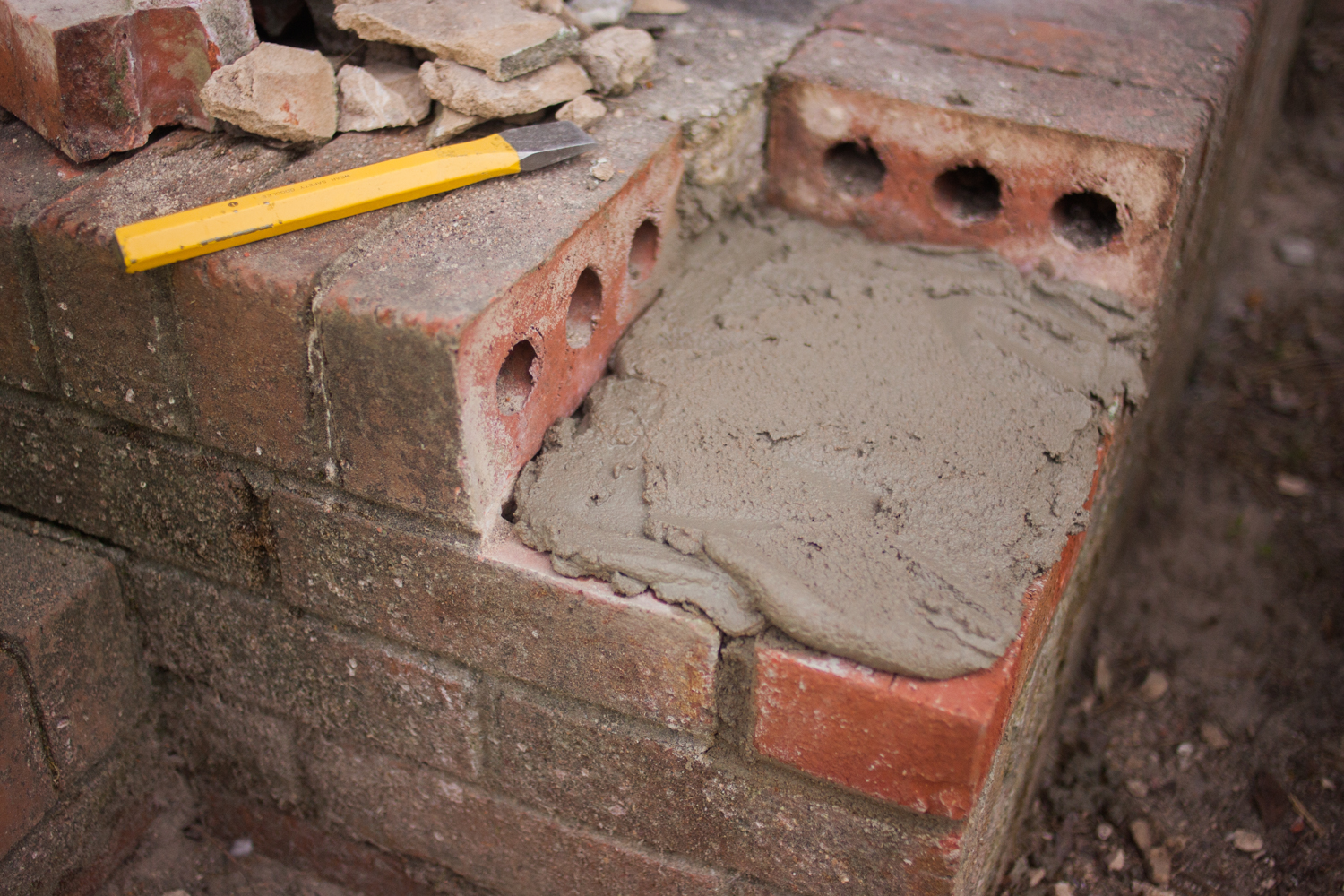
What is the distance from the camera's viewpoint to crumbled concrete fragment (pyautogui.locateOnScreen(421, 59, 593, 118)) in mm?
1905

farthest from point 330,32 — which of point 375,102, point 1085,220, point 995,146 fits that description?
point 1085,220

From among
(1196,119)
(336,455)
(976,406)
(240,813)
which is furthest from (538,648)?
(1196,119)

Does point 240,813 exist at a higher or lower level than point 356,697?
lower

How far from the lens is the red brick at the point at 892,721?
1.54 metres

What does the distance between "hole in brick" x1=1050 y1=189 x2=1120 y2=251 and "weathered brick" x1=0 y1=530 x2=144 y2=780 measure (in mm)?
2040

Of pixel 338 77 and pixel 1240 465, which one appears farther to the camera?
pixel 1240 465

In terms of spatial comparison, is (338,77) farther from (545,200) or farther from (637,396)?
(637,396)

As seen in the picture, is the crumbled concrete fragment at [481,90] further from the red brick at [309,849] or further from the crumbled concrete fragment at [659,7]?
the red brick at [309,849]

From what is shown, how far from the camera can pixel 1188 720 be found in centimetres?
284

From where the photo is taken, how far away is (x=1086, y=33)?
8.25 ft

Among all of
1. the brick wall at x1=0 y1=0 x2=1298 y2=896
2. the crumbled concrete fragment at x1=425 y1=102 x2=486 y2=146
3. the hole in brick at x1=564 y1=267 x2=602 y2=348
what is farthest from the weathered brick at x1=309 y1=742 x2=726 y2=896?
the crumbled concrete fragment at x1=425 y1=102 x2=486 y2=146

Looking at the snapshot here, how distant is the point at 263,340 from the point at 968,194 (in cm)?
153

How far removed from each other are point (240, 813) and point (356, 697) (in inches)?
26.3

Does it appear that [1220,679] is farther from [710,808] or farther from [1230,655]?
[710,808]
